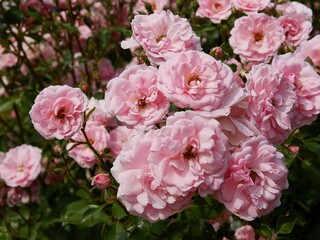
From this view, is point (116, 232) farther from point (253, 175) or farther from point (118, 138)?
point (253, 175)

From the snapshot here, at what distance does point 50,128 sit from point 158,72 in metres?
0.34

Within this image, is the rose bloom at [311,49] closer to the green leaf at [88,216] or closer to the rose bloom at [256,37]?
the rose bloom at [256,37]

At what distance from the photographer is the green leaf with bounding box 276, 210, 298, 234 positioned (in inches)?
50.7

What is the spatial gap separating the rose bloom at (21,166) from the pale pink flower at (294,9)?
3.53 ft

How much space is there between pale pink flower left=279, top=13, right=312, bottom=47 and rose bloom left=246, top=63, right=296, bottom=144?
57 cm

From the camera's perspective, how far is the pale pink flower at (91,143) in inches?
60.9

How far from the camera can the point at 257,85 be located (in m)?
1.13

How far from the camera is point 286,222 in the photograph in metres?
1.30

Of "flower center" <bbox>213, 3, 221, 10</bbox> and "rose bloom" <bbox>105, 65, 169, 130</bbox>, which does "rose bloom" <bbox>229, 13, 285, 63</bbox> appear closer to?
"flower center" <bbox>213, 3, 221, 10</bbox>

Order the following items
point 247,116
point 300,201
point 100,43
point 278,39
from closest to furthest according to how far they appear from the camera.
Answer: point 247,116, point 278,39, point 300,201, point 100,43

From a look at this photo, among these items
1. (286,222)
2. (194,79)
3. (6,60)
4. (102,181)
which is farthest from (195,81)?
(6,60)

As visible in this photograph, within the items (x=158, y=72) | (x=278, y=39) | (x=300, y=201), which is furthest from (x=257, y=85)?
(x=300, y=201)

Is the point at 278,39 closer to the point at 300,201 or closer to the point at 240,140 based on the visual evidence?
the point at 240,140

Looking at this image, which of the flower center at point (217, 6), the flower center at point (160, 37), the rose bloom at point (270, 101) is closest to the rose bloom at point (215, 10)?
the flower center at point (217, 6)
